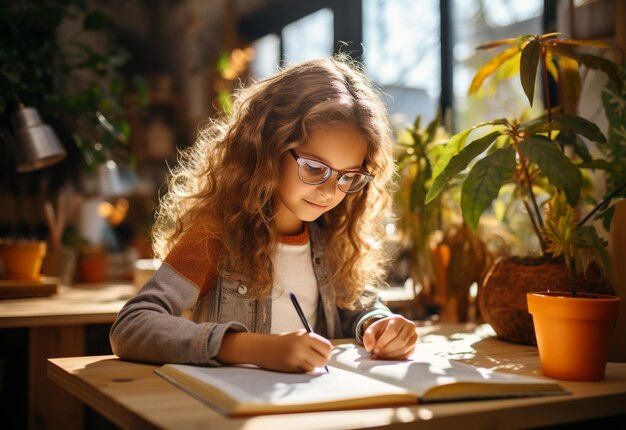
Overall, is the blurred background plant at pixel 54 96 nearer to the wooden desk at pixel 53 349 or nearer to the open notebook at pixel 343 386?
the wooden desk at pixel 53 349

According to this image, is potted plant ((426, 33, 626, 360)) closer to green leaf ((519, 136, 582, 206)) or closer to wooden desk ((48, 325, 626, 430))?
green leaf ((519, 136, 582, 206))

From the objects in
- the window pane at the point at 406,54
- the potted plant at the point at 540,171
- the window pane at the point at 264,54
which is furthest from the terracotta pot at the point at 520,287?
the window pane at the point at 264,54

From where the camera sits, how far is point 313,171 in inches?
48.0

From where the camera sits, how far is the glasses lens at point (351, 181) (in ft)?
4.06

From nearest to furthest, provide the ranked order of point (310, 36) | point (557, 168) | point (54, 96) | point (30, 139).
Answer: point (557, 168), point (30, 139), point (54, 96), point (310, 36)

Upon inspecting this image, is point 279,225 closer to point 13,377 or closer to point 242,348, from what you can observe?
point 242,348


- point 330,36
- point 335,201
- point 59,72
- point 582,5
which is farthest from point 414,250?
point 330,36

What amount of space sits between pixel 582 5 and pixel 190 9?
4.09m

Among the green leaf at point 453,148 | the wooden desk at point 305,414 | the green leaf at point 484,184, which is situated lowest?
the wooden desk at point 305,414

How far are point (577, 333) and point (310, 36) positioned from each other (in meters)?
3.23

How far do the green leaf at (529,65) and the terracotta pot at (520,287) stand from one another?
0.36 m

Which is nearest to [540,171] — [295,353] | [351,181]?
[351,181]

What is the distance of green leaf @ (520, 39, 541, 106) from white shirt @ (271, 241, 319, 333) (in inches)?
23.2

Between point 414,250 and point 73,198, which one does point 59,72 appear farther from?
point 414,250
